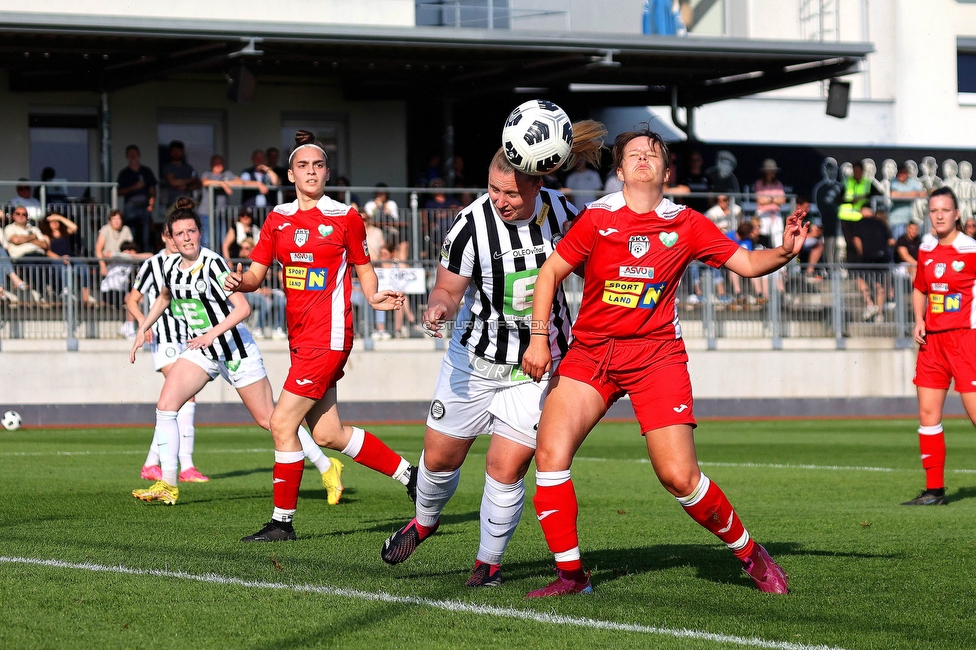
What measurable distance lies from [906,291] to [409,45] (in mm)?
10243

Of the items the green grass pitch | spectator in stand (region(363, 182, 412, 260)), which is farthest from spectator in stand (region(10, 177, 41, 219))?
the green grass pitch

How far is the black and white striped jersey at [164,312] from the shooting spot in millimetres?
9766

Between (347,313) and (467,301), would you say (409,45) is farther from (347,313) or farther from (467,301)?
(467,301)

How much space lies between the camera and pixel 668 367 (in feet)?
17.8

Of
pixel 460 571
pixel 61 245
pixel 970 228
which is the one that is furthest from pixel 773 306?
pixel 460 571

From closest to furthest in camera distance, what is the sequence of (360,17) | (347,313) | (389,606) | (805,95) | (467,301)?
(389,606)
(467,301)
(347,313)
(360,17)
(805,95)

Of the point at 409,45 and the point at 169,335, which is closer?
the point at 169,335

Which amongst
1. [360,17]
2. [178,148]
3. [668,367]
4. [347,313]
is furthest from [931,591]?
[360,17]

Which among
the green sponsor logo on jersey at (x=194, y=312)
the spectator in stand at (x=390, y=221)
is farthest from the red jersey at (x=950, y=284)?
the spectator in stand at (x=390, y=221)

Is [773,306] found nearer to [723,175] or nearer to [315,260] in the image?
[723,175]

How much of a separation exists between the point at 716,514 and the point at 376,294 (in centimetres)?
227

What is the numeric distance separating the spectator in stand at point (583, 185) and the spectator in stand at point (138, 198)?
769cm

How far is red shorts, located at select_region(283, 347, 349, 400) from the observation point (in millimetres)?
7309

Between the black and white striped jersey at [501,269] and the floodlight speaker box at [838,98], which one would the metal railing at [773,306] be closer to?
the floodlight speaker box at [838,98]
